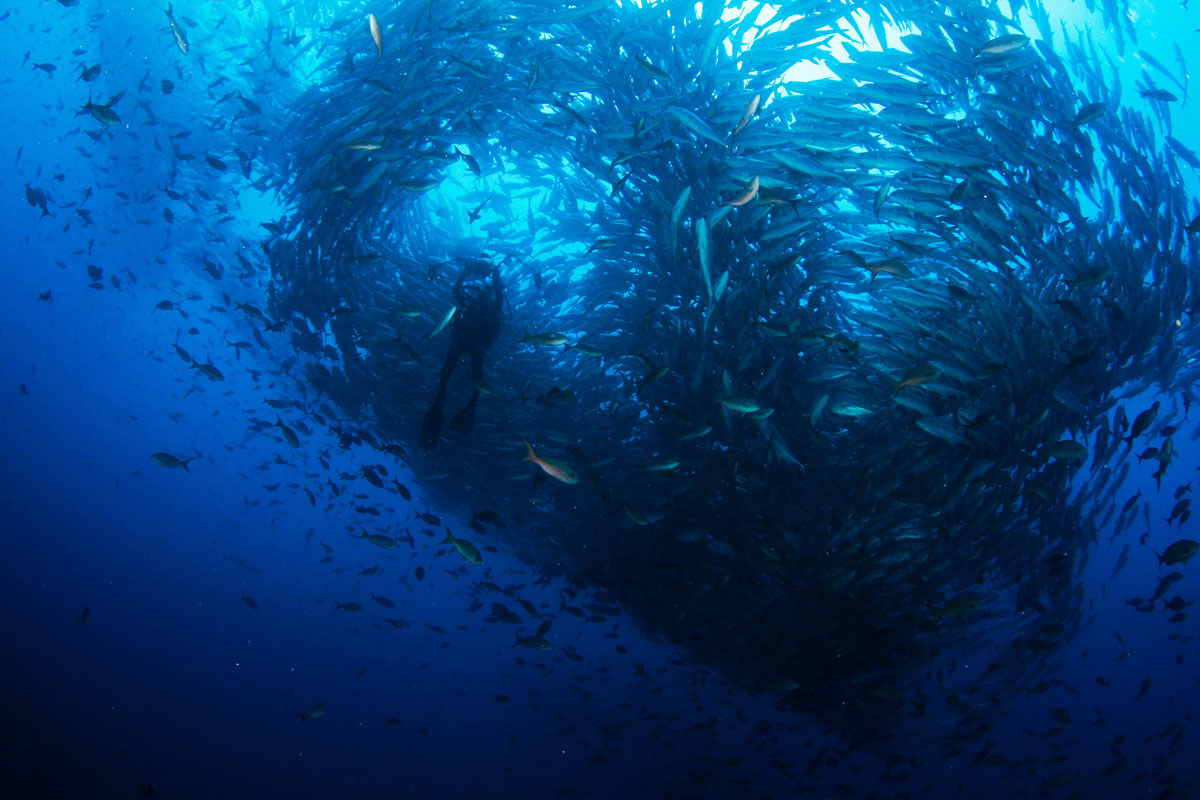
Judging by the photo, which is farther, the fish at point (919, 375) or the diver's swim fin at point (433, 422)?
the diver's swim fin at point (433, 422)

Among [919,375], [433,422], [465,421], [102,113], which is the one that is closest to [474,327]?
[465,421]

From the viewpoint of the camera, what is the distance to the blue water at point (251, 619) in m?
13.7

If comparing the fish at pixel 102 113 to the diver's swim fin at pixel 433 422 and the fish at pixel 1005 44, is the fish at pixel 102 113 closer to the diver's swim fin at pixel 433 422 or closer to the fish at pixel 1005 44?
the diver's swim fin at pixel 433 422

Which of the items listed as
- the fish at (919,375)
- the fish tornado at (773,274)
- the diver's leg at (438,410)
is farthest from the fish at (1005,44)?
the diver's leg at (438,410)

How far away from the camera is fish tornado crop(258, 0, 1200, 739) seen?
17.1 ft

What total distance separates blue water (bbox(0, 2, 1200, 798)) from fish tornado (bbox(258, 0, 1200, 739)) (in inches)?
120

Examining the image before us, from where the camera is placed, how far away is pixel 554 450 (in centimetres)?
994

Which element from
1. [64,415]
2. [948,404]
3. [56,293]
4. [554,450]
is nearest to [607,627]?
[554,450]

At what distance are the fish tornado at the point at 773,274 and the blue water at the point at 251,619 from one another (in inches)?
120

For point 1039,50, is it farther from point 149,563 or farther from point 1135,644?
point 149,563

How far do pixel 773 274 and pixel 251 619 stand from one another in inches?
2312

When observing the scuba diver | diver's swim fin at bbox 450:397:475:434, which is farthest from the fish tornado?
diver's swim fin at bbox 450:397:475:434

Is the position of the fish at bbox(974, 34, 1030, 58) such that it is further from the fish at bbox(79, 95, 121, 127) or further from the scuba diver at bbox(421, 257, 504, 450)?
the fish at bbox(79, 95, 121, 127)

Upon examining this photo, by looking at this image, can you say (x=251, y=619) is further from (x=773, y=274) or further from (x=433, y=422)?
(x=773, y=274)
